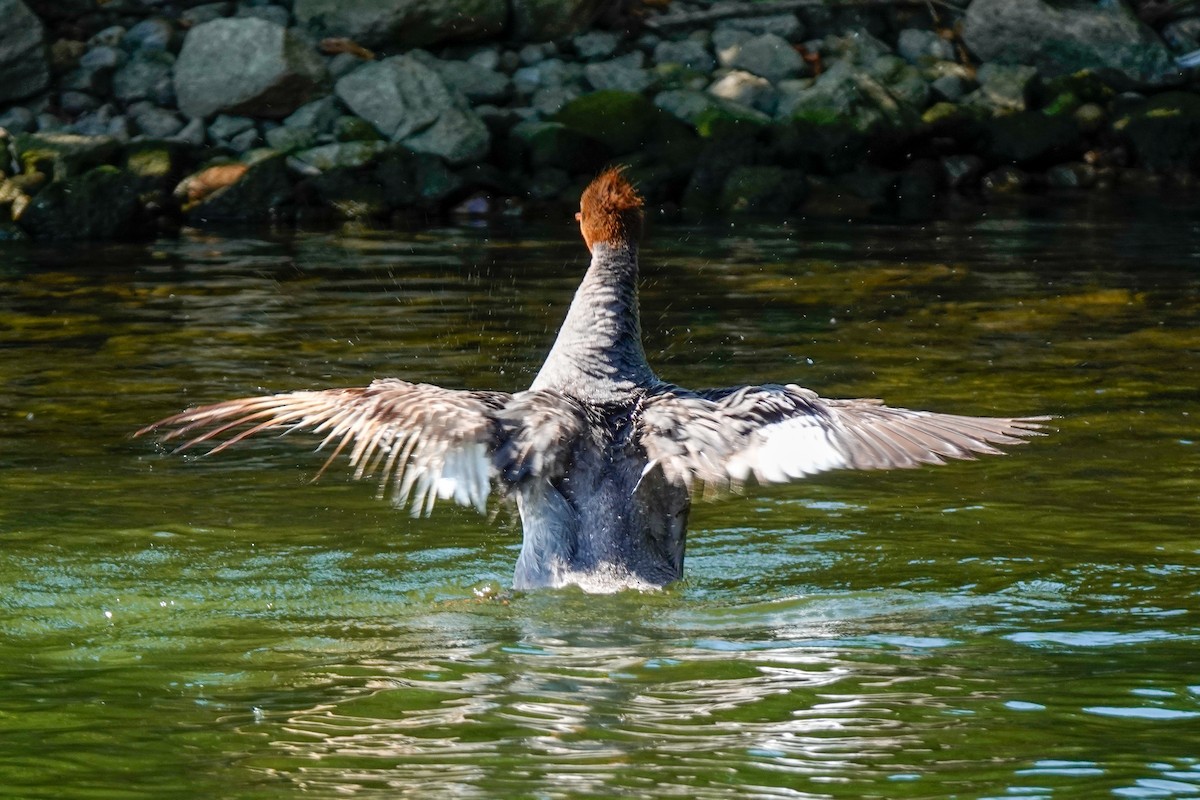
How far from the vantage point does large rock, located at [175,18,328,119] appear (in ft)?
66.4

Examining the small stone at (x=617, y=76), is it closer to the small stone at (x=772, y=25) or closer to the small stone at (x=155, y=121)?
the small stone at (x=772, y=25)

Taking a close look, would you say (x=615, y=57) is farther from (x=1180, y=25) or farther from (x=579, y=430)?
(x=579, y=430)

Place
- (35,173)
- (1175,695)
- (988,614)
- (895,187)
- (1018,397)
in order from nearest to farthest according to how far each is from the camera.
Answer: (1175,695), (988,614), (1018,397), (35,173), (895,187)

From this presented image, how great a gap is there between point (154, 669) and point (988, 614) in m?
2.80

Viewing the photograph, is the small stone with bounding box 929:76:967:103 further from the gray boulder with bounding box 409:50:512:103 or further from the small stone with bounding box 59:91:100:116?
the small stone with bounding box 59:91:100:116

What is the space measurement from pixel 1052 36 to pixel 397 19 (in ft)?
28.0

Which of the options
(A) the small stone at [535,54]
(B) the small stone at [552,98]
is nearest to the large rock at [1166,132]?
(B) the small stone at [552,98]

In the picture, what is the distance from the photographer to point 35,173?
1827 cm

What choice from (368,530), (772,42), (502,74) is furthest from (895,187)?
(368,530)

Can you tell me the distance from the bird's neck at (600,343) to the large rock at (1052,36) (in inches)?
693

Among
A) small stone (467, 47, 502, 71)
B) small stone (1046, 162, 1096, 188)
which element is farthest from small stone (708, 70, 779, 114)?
small stone (1046, 162, 1096, 188)

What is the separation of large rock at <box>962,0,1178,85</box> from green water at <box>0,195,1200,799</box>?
32.7 ft

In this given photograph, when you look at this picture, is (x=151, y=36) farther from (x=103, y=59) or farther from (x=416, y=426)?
(x=416, y=426)

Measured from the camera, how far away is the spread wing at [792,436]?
5.89 metres
